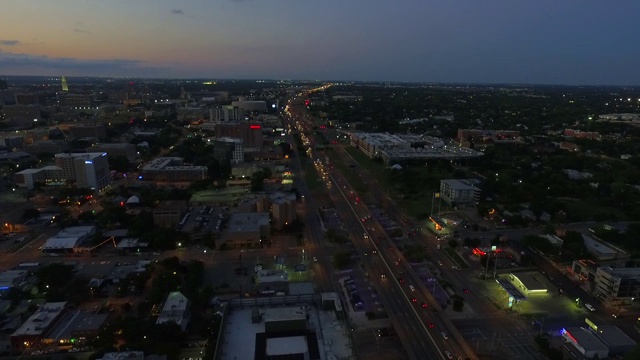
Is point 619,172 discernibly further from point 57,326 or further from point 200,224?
point 57,326

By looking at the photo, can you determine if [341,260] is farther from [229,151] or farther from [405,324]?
[229,151]

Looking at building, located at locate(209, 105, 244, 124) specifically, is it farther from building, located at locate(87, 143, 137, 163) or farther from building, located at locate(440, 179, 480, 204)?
building, located at locate(440, 179, 480, 204)

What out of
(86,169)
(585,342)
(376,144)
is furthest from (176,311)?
(376,144)

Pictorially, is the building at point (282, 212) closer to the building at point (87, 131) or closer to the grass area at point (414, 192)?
the grass area at point (414, 192)

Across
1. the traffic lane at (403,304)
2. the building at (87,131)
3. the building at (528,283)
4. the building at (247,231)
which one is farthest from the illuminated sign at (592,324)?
the building at (87,131)

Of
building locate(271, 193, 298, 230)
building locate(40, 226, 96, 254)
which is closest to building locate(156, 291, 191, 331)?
building locate(40, 226, 96, 254)

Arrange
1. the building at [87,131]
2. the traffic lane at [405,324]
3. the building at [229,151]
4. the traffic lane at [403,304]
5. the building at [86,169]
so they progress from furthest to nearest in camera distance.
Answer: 1. the building at [87,131]
2. the building at [229,151]
3. the building at [86,169]
4. the traffic lane at [403,304]
5. the traffic lane at [405,324]

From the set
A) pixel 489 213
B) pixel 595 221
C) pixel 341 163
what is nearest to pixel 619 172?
pixel 595 221
